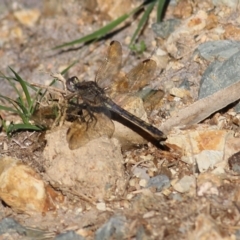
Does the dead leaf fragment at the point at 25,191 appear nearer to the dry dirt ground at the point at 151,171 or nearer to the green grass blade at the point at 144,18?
the dry dirt ground at the point at 151,171

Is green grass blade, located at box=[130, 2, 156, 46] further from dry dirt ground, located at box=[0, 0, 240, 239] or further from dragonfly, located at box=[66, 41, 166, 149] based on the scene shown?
dragonfly, located at box=[66, 41, 166, 149]

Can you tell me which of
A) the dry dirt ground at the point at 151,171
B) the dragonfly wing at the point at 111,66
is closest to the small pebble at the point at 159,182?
the dry dirt ground at the point at 151,171

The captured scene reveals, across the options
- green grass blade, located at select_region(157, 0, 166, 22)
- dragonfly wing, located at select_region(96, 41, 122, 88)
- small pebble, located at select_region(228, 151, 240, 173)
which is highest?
green grass blade, located at select_region(157, 0, 166, 22)

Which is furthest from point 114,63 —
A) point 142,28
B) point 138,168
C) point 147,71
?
point 142,28

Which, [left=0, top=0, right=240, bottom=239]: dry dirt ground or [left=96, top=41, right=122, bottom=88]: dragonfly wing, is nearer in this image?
[left=0, top=0, right=240, bottom=239]: dry dirt ground

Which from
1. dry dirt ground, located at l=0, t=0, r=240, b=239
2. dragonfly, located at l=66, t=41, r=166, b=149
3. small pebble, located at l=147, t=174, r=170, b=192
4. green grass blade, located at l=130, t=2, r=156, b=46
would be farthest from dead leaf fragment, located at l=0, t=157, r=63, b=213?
green grass blade, located at l=130, t=2, r=156, b=46

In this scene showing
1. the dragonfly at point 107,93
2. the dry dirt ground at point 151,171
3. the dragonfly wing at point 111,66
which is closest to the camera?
the dry dirt ground at point 151,171

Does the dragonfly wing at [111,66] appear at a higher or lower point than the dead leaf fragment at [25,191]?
higher

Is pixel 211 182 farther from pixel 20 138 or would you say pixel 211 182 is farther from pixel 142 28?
pixel 142 28
